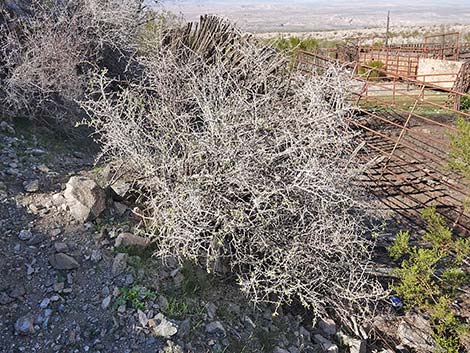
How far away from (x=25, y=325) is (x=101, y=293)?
51cm

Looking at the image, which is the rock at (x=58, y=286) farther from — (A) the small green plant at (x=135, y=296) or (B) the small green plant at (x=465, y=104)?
(B) the small green plant at (x=465, y=104)

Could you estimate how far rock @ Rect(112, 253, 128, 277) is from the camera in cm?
309

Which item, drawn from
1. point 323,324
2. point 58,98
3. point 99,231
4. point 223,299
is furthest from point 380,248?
point 58,98

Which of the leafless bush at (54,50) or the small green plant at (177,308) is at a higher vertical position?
the leafless bush at (54,50)

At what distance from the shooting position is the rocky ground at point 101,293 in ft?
8.94

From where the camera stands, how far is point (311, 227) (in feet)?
11.8

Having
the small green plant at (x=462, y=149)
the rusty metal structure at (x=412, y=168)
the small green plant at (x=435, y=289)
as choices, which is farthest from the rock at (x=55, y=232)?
the small green plant at (x=462, y=149)

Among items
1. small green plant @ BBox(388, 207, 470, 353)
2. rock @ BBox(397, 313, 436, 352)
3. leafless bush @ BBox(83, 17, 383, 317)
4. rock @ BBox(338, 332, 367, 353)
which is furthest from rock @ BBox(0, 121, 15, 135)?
rock @ BBox(397, 313, 436, 352)

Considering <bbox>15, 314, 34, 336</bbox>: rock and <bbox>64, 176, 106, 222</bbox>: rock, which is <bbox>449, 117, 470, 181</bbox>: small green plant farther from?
<bbox>15, 314, 34, 336</bbox>: rock

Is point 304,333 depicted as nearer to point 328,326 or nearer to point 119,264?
point 328,326

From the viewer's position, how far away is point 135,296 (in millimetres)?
2959

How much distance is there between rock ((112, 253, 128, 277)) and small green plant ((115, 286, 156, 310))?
150mm

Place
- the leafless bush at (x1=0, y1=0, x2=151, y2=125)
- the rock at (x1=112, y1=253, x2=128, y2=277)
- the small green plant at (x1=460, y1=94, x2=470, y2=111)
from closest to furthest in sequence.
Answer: the rock at (x1=112, y1=253, x2=128, y2=277), the leafless bush at (x1=0, y1=0, x2=151, y2=125), the small green plant at (x1=460, y1=94, x2=470, y2=111)

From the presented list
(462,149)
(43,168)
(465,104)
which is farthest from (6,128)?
(465,104)
